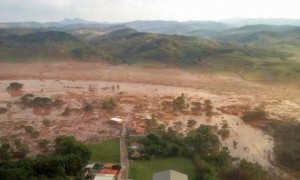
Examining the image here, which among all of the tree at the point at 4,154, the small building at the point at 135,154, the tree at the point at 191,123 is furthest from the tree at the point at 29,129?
the tree at the point at 191,123

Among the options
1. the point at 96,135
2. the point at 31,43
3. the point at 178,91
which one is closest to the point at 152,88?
the point at 178,91

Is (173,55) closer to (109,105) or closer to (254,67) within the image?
(254,67)

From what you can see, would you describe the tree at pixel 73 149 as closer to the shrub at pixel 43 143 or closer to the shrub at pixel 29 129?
the shrub at pixel 43 143

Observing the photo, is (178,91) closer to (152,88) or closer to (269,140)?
(152,88)

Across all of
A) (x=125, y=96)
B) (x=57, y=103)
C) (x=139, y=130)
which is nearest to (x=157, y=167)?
(x=139, y=130)

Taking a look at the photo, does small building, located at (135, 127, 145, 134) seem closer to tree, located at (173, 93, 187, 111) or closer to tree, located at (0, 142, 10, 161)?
tree, located at (173, 93, 187, 111)

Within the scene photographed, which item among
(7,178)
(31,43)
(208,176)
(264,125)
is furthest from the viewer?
(31,43)
